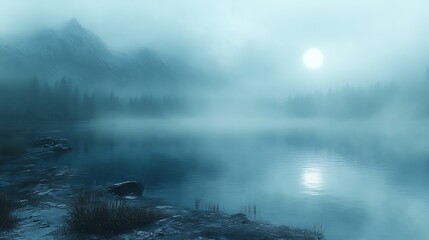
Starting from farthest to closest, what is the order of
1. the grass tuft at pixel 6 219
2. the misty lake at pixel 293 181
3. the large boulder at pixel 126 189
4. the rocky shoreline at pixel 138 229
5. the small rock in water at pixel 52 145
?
the small rock in water at pixel 52 145 < the large boulder at pixel 126 189 < the misty lake at pixel 293 181 < the grass tuft at pixel 6 219 < the rocky shoreline at pixel 138 229

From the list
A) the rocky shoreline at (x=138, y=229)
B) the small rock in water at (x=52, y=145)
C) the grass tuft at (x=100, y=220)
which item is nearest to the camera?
the grass tuft at (x=100, y=220)

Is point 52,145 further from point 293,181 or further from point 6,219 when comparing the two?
A: point 6,219

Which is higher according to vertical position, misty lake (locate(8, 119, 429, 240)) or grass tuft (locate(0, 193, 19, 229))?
grass tuft (locate(0, 193, 19, 229))

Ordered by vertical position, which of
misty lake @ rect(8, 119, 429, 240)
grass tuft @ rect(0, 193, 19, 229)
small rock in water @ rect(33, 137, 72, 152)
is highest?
small rock in water @ rect(33, 137, 72, 152)

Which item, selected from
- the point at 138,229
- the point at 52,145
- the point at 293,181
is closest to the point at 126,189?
the point at 138,229

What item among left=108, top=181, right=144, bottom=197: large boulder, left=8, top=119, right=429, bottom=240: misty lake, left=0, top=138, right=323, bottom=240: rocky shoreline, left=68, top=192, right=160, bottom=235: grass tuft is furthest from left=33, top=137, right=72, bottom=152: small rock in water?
left=68, top=192, right=160, bottom=235: grass tuft

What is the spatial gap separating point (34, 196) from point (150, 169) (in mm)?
31874

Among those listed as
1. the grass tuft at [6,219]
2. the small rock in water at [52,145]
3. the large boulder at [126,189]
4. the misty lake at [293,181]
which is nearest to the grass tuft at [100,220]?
the grass tuft at [6,219]

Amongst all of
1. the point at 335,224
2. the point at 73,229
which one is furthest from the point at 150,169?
the point at 73,229

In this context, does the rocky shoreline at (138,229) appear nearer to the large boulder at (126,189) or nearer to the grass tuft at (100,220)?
the grass tuft at (100,220)

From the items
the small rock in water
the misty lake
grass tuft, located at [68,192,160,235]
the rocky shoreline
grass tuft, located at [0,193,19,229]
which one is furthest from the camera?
the small rock in water

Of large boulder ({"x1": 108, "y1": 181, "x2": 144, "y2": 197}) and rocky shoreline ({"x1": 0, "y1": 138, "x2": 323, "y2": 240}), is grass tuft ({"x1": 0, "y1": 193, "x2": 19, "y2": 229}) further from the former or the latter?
large boulder ({"x1": 108, "y1": 181, "x2": 144, "y2": 197})

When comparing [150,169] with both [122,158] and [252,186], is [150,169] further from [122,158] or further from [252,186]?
[252,186]

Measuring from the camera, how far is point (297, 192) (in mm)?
51219
